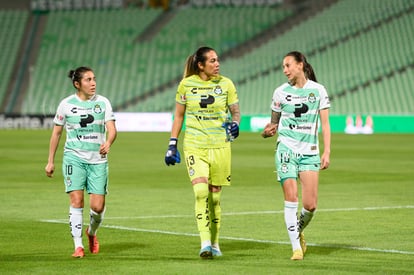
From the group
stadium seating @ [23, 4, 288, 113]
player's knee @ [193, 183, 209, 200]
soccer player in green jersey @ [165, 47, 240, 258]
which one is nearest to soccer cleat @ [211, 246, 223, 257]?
soccer player in green jersey @ [165, 47, 240, 258]

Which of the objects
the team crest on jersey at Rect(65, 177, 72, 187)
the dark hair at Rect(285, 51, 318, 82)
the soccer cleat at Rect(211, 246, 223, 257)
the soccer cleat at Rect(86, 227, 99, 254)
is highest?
the dark hair at Rect(285, 51, 318, 82)

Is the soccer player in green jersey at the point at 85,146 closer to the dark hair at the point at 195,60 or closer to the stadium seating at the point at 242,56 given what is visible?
the dark hair at the point at 195,60

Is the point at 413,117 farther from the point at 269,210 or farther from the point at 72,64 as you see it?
the point at 269,210

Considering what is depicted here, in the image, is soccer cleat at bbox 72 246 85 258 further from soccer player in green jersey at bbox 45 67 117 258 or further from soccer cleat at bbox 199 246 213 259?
soccer cleat at bbox 199 246 213 259

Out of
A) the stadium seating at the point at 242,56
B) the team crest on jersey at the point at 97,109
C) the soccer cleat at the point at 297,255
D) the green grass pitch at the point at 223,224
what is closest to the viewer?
the green grass pitch at the point at 223,224

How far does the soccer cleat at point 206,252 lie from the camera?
36.7 feet

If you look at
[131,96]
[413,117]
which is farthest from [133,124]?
[413,117]

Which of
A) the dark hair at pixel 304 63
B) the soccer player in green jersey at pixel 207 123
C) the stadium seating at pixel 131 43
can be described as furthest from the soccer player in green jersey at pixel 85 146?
the stadium seating at pixel 131 43

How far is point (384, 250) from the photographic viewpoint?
473 inches

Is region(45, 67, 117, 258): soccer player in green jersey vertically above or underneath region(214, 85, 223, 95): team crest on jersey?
underneath

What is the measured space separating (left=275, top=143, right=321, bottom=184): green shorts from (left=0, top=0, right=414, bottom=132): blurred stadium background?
41.9 meters

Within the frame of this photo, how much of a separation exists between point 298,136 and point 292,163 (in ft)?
1.01

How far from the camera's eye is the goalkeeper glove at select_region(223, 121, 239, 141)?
37.5ft

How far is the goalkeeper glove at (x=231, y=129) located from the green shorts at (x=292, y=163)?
→ 1.72 ft
